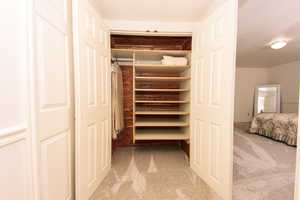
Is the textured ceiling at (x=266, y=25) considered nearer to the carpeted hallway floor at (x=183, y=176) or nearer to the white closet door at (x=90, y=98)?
the white closet door at (x=90, y=98)

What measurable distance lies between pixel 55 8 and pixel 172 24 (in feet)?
4.97

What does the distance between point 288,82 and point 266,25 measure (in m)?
3.80

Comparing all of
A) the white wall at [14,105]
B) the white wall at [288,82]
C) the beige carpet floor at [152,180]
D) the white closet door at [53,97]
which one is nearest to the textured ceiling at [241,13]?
the white closet door at [53,97]

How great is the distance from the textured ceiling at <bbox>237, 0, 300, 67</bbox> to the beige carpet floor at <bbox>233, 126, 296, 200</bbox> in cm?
228

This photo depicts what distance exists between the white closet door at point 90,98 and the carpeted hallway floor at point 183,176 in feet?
0.93

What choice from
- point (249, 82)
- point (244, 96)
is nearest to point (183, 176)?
point (244, 96)

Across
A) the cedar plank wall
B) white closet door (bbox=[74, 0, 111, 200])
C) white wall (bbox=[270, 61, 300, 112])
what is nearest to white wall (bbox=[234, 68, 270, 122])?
white wall (bbox=[270, 61, 300, 112])

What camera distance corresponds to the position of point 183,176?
5.94 ft

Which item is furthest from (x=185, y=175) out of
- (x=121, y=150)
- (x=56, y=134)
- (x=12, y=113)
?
(x=12, y=113)

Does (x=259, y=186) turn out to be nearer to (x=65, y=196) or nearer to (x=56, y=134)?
(x=65, y=196)

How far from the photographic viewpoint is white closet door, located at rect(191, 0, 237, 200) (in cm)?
129

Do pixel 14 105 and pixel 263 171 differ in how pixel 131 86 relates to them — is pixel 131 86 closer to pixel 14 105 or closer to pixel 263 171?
pixel 14 105

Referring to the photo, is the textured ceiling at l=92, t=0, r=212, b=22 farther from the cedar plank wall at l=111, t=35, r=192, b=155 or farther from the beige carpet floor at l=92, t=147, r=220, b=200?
the beige carpet floor at l=92, t=147, r=220, b=200

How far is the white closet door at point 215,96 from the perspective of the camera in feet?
4.23
